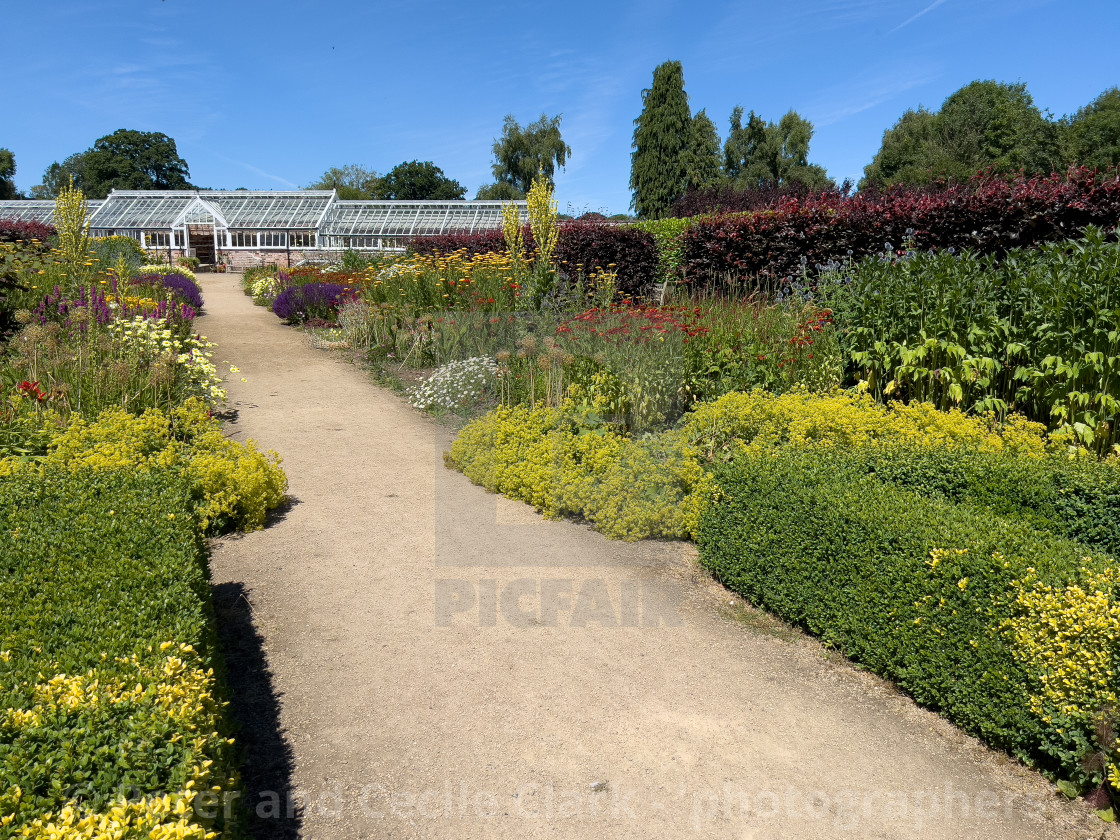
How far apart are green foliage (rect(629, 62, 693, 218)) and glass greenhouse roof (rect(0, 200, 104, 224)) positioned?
27.5 meters

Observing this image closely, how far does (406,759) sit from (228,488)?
2830 mm

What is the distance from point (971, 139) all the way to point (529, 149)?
2485 centimetres

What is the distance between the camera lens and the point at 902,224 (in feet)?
26.9

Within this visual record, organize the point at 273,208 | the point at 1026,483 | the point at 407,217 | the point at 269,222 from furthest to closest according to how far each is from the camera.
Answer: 1. the point at 273,208
2. the point at 269,222
3. the point at 407,217
4. the point at 1026,483

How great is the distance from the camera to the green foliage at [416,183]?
192 ft

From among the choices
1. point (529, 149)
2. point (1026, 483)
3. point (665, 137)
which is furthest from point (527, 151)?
point (1026, 483)

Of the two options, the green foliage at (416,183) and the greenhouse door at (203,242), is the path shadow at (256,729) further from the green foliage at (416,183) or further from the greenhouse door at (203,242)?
the green foliage at (416,183)

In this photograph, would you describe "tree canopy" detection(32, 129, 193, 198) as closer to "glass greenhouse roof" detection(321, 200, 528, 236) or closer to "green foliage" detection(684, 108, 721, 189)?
"glass greenhouse roof" detection(321, 200, 528, 236)

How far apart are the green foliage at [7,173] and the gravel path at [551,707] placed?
2484 inches

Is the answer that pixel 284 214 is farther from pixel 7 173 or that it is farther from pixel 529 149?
pixel 7 173

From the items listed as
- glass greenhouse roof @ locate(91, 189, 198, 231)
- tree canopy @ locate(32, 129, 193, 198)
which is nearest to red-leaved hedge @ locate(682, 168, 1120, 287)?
glass greenhouse roof @ locate(91, 189, 198, 231)

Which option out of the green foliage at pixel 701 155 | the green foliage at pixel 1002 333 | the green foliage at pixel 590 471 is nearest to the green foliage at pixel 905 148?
the green foliage at pixel 701 155

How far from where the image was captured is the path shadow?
8.43 feet

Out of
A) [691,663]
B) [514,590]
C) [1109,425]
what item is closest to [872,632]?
[691,663]
